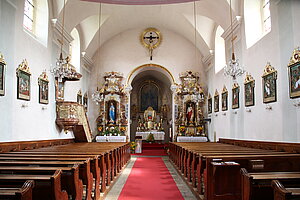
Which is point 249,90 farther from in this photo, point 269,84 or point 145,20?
point 145,20

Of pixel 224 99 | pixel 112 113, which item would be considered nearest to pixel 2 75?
pixel 224 99

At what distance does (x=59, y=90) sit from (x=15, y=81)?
363 centimetres

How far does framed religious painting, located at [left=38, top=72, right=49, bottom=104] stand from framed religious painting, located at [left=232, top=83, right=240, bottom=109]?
7576mm

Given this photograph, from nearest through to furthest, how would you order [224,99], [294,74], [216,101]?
[294,74]
[224,99]
[216,101]

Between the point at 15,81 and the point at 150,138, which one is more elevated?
the point at 15,81

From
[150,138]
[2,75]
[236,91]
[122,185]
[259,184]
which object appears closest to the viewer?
[259,184]

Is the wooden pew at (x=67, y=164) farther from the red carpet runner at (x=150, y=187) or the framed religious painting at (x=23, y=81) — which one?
the framed religious painting at (x=23, y=81)

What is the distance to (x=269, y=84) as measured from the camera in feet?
27.1

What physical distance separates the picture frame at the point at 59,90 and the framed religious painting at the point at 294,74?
8779 mm

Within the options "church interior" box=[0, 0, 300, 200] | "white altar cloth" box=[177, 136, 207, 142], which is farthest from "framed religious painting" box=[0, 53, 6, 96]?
"white altar cloth" box=[177, 136, 207, 142]

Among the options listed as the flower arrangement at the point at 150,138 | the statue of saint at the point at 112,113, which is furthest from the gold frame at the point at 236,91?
the statue of saint at the point at 112,113

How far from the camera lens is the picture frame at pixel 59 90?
11352mm

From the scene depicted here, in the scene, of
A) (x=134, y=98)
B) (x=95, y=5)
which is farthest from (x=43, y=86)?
(x=134, y=98)

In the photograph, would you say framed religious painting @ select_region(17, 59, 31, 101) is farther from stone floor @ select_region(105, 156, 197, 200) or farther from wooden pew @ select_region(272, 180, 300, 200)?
wooden pew @ select_region(272, 180, 300, 200)
